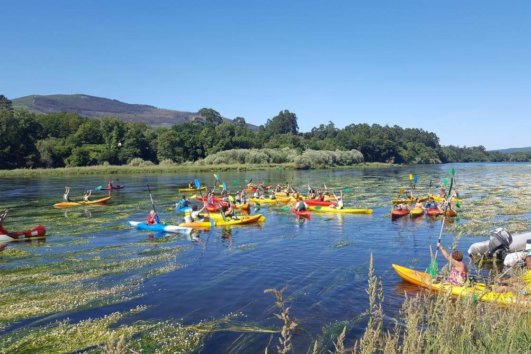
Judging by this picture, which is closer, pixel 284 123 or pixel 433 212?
pixel 433 212

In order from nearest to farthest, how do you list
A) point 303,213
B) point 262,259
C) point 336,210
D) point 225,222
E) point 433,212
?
1. point 262,259
2. point 225,222
3. point 433,212
4. point 303,213
5. point 336,210

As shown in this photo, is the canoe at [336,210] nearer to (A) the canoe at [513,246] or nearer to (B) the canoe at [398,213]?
(B) the canoe at [398,213]

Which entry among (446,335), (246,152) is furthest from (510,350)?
(246,152)

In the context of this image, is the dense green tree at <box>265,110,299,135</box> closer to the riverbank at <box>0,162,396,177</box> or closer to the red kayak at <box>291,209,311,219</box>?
the riverbank at <box>0,162,396,177</box>

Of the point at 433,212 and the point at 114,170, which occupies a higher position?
the point at 114,170

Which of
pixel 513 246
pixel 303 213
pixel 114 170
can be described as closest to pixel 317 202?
pixel 303 213

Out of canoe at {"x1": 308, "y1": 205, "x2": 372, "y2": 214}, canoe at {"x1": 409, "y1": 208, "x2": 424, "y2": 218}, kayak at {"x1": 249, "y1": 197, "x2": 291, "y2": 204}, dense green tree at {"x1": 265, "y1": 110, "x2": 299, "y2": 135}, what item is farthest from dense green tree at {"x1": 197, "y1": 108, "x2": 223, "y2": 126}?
canoe at {"x1": 409, "y1": 208, "x2": 424, "y2": 218}

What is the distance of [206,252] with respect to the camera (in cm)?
1841

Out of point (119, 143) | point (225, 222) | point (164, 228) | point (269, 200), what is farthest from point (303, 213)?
point (119, 143)

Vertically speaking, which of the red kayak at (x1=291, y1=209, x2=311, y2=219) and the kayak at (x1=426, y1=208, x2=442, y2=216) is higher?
the kayak at (x1=426, y1=208, x2=442, y2=216)

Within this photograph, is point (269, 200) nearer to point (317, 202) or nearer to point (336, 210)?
point (317, 202)

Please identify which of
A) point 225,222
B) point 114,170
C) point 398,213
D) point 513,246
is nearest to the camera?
point 513,246

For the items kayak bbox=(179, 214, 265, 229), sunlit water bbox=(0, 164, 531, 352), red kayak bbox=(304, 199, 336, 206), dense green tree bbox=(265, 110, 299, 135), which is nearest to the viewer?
sunlit water bbox=(0, 164, 531, 352)

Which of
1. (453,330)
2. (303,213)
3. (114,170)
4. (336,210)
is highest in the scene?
(453,330)
